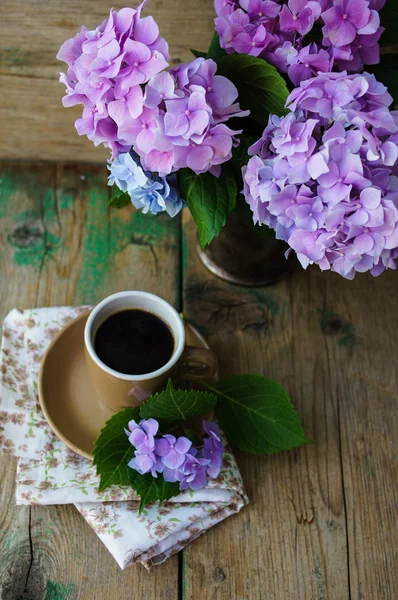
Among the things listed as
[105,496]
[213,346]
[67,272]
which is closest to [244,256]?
[213,346]

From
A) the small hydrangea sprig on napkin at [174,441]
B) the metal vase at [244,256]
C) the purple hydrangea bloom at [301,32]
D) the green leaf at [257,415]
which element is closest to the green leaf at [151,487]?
the small hydrangea sprig on napkin at [174,441]

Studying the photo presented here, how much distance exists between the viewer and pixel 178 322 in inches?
30.1

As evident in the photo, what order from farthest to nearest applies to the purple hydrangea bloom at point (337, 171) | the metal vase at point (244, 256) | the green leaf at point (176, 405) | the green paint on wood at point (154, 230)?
the green paint on wood at point (154, 230)
the metal vase at point (244, 256)
the green leaf at point (176, 405)
the purple hydrangea bloom at point (337, 171)

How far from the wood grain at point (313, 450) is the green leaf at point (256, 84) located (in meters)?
0.31

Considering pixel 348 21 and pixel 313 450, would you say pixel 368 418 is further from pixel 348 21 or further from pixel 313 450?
pixel 348 21

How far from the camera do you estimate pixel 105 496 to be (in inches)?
29.5

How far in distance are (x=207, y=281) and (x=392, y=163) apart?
407 mm

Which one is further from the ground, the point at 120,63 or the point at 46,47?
the point at 120,63

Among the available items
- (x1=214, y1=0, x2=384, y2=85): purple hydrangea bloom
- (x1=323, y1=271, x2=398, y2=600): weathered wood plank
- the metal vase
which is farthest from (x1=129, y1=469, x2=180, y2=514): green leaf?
(x1=214, y1=0, x2=384, y2=85): purple hydrangea bloom

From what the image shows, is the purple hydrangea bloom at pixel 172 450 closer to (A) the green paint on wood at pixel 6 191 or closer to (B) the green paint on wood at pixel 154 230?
(B) the green paint on wood at pixel 154 230

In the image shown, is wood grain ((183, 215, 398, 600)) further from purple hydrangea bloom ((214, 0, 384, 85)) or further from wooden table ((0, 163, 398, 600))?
purple hydrangea bloom ((214, 0, 384, 85))

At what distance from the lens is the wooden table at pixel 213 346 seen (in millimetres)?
748

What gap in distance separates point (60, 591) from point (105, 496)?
11 centimetres

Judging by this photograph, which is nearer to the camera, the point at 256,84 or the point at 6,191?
the point at 256,84
